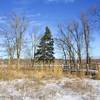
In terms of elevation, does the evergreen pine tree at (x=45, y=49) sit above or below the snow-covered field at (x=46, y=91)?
above

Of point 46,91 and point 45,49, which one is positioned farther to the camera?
point 45,49

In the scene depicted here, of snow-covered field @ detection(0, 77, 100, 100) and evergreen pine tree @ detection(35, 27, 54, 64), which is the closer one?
snow-covered field @ detection(0, 77, 100, 100)

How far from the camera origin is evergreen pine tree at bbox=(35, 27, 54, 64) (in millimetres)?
47594

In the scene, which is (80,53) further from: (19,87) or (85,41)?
(19,87)

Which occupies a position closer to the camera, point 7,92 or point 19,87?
point 7,92

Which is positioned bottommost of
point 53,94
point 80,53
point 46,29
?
point 53,94

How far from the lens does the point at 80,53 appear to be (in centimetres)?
4288

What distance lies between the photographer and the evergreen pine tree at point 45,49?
47.6 meters

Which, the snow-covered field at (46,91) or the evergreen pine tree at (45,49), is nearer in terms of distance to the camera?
the snow-covered field at (46,91)

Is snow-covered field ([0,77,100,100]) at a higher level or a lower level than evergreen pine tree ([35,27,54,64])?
lower

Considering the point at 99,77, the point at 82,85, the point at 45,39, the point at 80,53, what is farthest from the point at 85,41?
the point at 82,85

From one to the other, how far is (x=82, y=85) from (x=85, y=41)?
99.0 feet

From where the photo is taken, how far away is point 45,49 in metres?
48.0

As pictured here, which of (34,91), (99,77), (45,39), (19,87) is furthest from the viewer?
(45,39)
